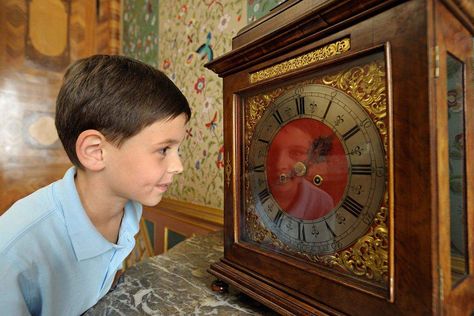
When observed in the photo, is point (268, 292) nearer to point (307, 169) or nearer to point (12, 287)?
point (307, 169)

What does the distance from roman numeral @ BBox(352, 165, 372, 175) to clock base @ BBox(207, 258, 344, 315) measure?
206 millimetres

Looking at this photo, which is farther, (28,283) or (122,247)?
(122,247)

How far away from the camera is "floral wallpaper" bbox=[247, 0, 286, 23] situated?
3.27ft

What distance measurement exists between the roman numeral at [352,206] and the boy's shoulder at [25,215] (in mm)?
581

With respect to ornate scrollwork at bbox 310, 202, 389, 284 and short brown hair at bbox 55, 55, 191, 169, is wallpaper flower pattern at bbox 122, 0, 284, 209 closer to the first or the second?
short brown hair at bbox 55, 55, 191, 169


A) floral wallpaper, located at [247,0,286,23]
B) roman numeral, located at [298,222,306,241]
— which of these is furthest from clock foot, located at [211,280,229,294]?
floral wallpaper, located at [247,0,286,23]

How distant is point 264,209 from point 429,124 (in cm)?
33

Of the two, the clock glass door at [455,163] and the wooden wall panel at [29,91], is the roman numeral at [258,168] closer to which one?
the clock glass door at [455,163]

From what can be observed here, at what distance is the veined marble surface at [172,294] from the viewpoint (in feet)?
1.79

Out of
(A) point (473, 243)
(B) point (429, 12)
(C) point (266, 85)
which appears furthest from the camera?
(C) point (266, 85)

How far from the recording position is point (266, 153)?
1.81ft

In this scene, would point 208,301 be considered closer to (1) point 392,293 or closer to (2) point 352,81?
(1) point 392,293

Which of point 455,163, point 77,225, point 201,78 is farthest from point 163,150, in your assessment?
point 201,78

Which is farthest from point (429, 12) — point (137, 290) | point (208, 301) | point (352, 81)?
point (137, 290)
